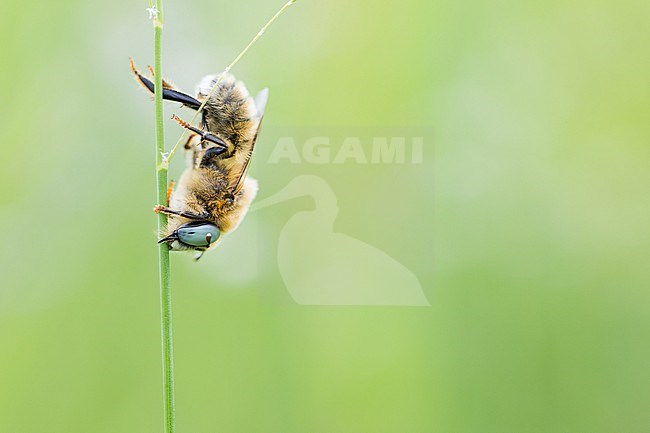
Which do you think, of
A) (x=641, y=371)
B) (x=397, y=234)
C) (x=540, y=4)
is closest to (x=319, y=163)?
(x=397, y=234)

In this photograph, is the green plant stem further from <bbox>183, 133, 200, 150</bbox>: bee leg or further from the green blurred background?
the green blurred background

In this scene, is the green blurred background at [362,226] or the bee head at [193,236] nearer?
the bee head at [193,236]

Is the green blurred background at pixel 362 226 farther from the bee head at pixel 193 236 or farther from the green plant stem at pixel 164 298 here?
the green plant stem at pixel 164 298

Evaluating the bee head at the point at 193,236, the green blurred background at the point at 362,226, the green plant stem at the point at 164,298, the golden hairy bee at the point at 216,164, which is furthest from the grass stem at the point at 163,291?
the green blurred background at the point at 362,226

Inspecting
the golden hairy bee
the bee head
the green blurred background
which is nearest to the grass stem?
the bee head

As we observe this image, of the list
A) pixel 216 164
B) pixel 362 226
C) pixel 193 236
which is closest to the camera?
pixel 193 236

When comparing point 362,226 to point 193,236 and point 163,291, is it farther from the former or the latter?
point 163,291

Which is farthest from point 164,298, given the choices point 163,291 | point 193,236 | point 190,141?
point 190,141
